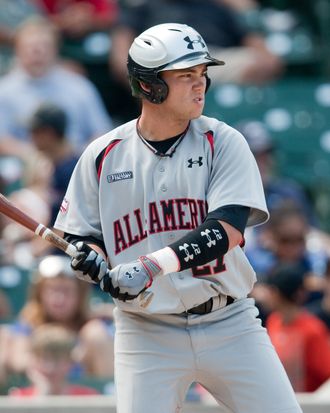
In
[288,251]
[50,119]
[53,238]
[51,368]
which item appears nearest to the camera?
[53,238]

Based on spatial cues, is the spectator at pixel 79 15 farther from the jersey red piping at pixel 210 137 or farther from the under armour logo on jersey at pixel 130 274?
the under armour logo on jersey at pixel 130 274

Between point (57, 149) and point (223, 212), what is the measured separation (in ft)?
13.7

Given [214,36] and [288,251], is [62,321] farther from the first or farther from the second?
[214,36]

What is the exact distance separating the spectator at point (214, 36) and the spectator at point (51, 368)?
13.3ft

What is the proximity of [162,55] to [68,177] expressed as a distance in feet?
12.8

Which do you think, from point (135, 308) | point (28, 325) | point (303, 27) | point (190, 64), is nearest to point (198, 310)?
point (135, 308)

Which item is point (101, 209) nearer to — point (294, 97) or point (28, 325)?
point (28, 325)

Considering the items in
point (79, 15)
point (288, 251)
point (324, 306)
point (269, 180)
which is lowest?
point (324, 306)

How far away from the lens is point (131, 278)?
169 inches

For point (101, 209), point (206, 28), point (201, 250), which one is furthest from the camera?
point (206, 28)

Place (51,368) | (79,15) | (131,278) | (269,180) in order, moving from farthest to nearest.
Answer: (79,15) → (269,180) → (51,368) → (131,278)

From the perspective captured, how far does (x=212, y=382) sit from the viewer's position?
4.58m

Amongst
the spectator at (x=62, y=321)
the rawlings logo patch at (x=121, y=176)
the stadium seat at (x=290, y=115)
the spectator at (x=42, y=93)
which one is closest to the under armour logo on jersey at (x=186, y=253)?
the rawlings logo patch at (x=121, y=176)

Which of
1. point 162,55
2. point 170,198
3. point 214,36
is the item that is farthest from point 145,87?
point 214,36
